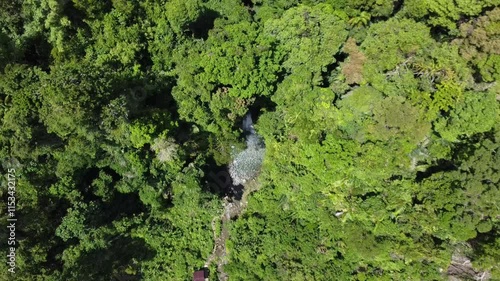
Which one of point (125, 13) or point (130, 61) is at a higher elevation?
point (125, 13)

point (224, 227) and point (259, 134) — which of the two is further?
point (224, 227)

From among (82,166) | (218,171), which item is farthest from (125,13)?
(218,171)

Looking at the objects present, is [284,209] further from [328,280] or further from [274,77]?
[274,77]

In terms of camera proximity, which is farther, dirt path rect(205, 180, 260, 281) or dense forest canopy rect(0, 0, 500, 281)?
dirt path rect(205, 180, 260, 281)

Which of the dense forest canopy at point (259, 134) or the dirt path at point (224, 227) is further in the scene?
the dirt path at point (224, 227)
